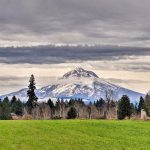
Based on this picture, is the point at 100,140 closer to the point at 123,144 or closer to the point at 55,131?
the point at 123,144

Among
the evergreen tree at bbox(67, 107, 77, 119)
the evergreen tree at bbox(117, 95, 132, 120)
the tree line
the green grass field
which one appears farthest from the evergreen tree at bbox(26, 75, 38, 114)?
the green grass field

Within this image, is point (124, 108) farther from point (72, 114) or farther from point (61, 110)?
point (61, 110)

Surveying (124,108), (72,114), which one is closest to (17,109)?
(72,114)

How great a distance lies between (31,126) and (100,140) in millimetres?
13997

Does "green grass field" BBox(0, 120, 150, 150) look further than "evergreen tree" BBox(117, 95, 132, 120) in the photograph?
No

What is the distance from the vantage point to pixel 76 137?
41.9 meters

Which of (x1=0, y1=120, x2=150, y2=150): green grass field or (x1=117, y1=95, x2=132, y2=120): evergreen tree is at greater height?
(x1=117, y1=95, x2=132, y2=120): evergreen tree

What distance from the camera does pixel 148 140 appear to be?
135ft

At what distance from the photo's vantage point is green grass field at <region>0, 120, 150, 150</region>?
3666 cm

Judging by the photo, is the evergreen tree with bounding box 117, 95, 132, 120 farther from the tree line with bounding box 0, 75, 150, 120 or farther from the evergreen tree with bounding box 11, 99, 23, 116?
the evergreen tree with bounding box 11, 99, 23, 116

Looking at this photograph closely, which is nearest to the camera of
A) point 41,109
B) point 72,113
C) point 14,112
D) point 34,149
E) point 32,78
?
point 34,149

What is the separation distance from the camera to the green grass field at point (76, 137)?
120 feet

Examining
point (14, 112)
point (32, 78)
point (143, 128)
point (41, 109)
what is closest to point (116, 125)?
point (143, 128)

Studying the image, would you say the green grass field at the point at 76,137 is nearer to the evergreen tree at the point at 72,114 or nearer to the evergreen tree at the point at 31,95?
the evergreen tree at the point at 72,114
